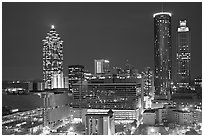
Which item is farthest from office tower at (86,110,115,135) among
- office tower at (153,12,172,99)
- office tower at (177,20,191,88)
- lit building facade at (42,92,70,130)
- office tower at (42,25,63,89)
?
office tower at (153,12,172,99)

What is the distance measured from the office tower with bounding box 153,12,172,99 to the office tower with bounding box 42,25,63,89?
20.5ft

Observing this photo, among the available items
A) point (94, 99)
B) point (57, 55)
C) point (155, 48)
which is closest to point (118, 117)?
point (94, 99)

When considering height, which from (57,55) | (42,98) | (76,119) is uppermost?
(57,55)

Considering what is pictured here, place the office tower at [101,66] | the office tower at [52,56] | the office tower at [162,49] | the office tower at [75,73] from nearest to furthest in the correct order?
the office tower at [101,66]
the office tower at [75,73]
the office tower at [52,56]
the office tower at [162,49]

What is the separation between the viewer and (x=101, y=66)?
9867 mm

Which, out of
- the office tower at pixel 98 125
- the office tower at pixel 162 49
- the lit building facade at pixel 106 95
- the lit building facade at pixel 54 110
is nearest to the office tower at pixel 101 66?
the lit building facade at pixel 106 95

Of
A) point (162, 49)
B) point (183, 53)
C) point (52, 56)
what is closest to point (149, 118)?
point (183, 53)

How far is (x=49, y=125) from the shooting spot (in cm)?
591

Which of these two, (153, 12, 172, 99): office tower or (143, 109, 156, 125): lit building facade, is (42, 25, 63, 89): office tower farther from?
(143, 109, 156, 125): lit building facade

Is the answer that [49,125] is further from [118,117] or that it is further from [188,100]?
[188,100]

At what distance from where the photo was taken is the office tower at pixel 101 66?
9.75 meters

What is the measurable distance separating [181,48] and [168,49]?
5195 millimetres

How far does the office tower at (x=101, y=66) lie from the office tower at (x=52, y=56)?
3.99 m

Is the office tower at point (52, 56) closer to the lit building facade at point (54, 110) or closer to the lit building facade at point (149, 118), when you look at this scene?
the lit building facade at point (54, 110)
